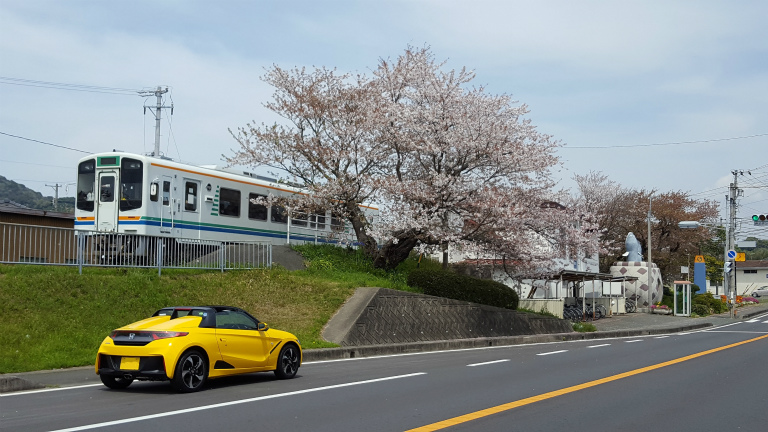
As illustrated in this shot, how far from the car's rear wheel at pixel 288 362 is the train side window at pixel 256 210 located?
14.0m

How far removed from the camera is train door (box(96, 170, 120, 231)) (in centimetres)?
2227

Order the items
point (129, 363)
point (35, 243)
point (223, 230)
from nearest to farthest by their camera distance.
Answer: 1. point (129, 363)
2. point (35, 243)
3. point (223, 230)

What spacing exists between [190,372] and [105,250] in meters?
9.23

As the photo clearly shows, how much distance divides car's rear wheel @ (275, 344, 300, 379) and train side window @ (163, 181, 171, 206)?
37.4ft

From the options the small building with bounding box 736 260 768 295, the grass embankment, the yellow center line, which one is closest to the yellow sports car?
the grass embankment

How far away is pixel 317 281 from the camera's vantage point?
71.1 feet

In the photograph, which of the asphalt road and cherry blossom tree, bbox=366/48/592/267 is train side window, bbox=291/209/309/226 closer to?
cherry blossom tree, bbox=366/48/592/267

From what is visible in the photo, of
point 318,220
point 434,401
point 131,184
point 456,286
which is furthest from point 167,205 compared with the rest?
point 434,401

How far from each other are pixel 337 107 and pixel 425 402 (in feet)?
61.2

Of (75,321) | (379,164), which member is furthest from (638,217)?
(75,321)

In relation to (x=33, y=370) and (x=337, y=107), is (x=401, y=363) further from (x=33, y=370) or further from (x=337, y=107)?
(x=337, y=107)

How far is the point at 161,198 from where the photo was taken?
22219 millimetres

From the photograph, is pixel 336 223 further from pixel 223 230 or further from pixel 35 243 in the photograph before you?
pixel 35 243

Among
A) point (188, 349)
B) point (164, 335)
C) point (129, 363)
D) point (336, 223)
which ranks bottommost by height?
point (129, 363)
